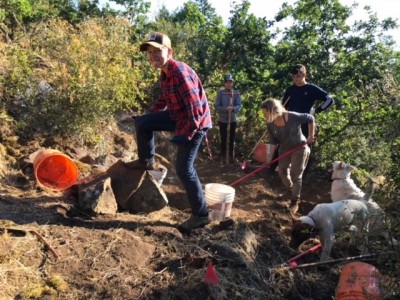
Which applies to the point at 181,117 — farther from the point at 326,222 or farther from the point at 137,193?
the point at 326,222

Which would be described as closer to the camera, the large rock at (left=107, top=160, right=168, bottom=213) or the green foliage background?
the large rock at (left=107, top=160, right=168, bottom=213)

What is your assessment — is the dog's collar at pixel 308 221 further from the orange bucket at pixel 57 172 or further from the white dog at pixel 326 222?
the orange bucket at pixel 57 172

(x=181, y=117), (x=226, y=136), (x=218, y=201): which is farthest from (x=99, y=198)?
(x=226, y=136)

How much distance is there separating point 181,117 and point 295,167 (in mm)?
2510

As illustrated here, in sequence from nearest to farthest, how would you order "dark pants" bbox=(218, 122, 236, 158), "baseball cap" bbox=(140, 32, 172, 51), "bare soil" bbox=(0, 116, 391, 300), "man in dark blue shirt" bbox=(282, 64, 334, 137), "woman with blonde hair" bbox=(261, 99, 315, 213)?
"bare soil" bbox=(0, 116, 391, 300)
"baseball cap" bbox=(140, 32, 172, 51)
"woman with blonde hair" bbox=(261, 99, 315, 213)
"man in dark blue shirt" bbox=(282, 64, 334, 137)
"dark pants" bbox=(218, 122, 236, 158)

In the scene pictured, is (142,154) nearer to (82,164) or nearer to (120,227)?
(120,227)

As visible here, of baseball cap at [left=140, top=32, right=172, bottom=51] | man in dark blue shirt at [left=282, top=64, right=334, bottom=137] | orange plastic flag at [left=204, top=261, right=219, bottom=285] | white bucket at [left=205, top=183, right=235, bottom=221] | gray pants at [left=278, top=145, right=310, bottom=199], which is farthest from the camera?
man in dark blue shirt at [left=282, top=64, right=334, bottom=137]

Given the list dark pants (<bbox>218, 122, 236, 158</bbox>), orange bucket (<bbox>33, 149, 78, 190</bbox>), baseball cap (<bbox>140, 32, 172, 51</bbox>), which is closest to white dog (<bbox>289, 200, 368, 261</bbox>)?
baseball cap (<bbox>140, 32, 172, 51</bbox>)

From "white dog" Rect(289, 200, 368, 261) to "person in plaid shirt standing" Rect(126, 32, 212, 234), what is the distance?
99 centimetres

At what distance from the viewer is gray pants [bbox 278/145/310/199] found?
5.93 meters

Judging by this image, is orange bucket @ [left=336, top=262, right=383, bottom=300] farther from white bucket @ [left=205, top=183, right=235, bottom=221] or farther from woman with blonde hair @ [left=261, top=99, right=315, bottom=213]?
woman with blonde hair @ [left=261, top=99, right=315, bottom=213]

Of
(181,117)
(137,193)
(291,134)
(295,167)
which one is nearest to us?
(181,117)

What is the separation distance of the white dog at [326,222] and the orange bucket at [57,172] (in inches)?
106

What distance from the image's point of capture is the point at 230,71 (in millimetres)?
9641
